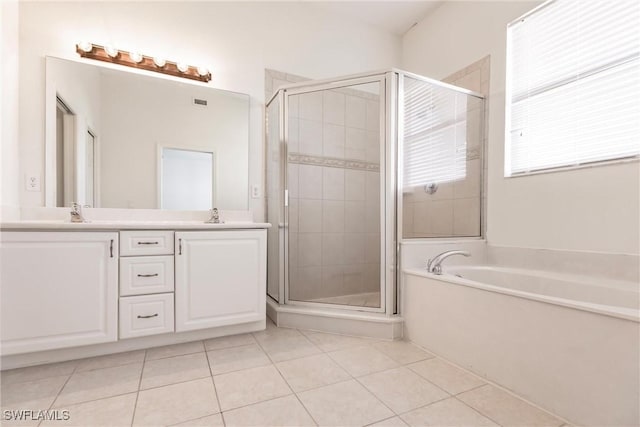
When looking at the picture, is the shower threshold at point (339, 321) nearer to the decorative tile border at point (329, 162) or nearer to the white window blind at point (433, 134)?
the white window blind at point (433, 134)

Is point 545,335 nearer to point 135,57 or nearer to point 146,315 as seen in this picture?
point 146,315

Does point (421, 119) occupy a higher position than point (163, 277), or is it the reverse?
point (421, 119)

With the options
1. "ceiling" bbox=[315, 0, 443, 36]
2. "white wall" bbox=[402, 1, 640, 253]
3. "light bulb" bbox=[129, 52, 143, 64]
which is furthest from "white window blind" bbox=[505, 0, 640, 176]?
"light bulb" bbox=[129, 52, 143, 64]

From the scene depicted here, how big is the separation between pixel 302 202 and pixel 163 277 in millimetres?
1170

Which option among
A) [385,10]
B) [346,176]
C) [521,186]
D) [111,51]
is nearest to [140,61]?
[111,51]

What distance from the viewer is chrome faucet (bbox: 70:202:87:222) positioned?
1793mm

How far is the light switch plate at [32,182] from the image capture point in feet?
5.96

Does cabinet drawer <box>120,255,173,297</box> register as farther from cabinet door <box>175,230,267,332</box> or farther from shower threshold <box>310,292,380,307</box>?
shower threshold <box>310,292,380,307</box>

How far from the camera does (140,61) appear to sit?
209 cm

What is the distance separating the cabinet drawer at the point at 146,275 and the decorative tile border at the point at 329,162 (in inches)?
48.0

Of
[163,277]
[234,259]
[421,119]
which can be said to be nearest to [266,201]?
[234,259]

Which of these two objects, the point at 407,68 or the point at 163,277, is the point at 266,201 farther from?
the point at 407,68

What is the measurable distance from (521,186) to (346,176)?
132 cm

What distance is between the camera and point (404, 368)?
1.55m
